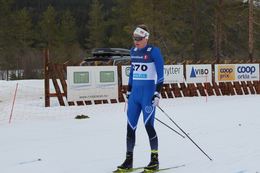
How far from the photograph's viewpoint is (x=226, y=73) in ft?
76.2

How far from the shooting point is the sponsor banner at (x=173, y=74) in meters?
21.4

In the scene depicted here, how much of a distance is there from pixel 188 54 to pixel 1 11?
745 inches

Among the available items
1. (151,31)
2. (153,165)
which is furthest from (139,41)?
(151,31)

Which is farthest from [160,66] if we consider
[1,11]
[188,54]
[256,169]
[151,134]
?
[1,11]

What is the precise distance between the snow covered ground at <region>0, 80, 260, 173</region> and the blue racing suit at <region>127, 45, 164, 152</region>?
2.61 feet

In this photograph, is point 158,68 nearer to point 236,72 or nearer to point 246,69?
point 236,72

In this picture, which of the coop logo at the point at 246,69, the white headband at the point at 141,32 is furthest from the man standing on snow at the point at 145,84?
the coop logo at the point at 246,69

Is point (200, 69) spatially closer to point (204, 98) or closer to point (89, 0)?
point (204, 98)

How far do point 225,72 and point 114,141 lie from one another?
14.1 m

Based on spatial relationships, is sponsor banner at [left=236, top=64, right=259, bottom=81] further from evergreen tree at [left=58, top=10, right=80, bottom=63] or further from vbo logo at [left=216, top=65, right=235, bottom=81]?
evergreen tree at [left=58, top=10, right=80, bottom=63]

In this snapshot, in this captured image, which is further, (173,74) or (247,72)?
(247,72)

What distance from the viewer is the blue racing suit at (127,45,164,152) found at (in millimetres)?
6951

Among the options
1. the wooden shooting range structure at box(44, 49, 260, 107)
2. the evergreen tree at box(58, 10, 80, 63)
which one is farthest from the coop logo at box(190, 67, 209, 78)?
the evergreen tree at box(58, 10, 80, 63)

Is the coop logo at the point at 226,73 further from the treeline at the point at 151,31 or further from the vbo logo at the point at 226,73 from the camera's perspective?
the treeline at the point at 151,31
